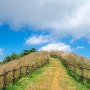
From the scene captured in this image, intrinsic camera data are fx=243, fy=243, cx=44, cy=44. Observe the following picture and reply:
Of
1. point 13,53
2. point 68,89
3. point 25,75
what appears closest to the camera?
point 68,89

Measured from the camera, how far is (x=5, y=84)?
19562 mm

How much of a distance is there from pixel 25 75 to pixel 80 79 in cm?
607

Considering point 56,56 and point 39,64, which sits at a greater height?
point 56,56

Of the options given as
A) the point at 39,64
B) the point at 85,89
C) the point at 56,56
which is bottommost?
the point at 85,89

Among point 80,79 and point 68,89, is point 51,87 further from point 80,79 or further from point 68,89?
point 80,79

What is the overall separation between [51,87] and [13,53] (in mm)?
66924

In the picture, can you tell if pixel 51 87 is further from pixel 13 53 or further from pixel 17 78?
pixel 13 53

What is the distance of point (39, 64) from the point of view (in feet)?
113

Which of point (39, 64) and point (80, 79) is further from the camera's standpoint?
point (39, 64)

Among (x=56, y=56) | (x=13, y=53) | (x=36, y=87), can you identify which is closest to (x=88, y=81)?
(x=36, y=87)

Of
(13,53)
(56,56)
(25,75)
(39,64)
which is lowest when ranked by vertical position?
(25,75)

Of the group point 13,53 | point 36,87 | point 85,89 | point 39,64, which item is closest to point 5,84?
point 36,87

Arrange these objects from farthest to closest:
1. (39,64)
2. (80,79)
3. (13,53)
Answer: (13,53), (39,64), (80,79)

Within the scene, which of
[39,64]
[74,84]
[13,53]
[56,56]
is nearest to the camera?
[74,84]
